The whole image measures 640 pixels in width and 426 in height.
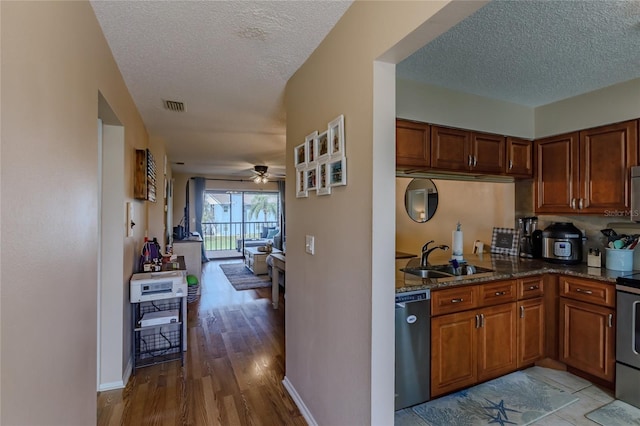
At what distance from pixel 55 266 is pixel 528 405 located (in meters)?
2.94

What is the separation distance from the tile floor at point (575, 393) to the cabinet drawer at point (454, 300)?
2.71 feet

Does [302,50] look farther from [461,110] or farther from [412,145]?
[461,110]

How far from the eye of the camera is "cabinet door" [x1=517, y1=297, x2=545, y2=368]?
2.61 metres

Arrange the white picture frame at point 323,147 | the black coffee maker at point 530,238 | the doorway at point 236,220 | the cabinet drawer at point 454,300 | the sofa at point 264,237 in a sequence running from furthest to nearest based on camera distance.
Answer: the doorway at point 236,220, the sofa at point 264,237, the black coffee maker at point 530,238, the cabinet drawer at point 454,300, the white picture frame at point 323,147

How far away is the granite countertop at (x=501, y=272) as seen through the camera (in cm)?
223

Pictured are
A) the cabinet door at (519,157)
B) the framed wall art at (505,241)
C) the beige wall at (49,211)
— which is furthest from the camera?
the framed wall art at (505,241)

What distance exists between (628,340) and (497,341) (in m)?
0.83

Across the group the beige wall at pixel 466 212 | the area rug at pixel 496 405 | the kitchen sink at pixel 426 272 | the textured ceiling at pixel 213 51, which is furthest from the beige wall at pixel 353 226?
the beige wall at pixel 466 212

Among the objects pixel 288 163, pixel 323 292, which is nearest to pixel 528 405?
pixel 323 292

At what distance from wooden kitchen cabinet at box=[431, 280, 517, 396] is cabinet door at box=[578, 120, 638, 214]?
3.48 ft

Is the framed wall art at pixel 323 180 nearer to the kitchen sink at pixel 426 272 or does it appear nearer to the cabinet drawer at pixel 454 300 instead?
the cabinet drawer at pixel 454 300

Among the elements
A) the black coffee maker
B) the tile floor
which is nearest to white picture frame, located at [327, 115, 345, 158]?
the tile floor

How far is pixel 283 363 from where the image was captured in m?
2.96

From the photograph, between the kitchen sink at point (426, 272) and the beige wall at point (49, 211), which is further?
the kitchen sink at point (426, 272)
